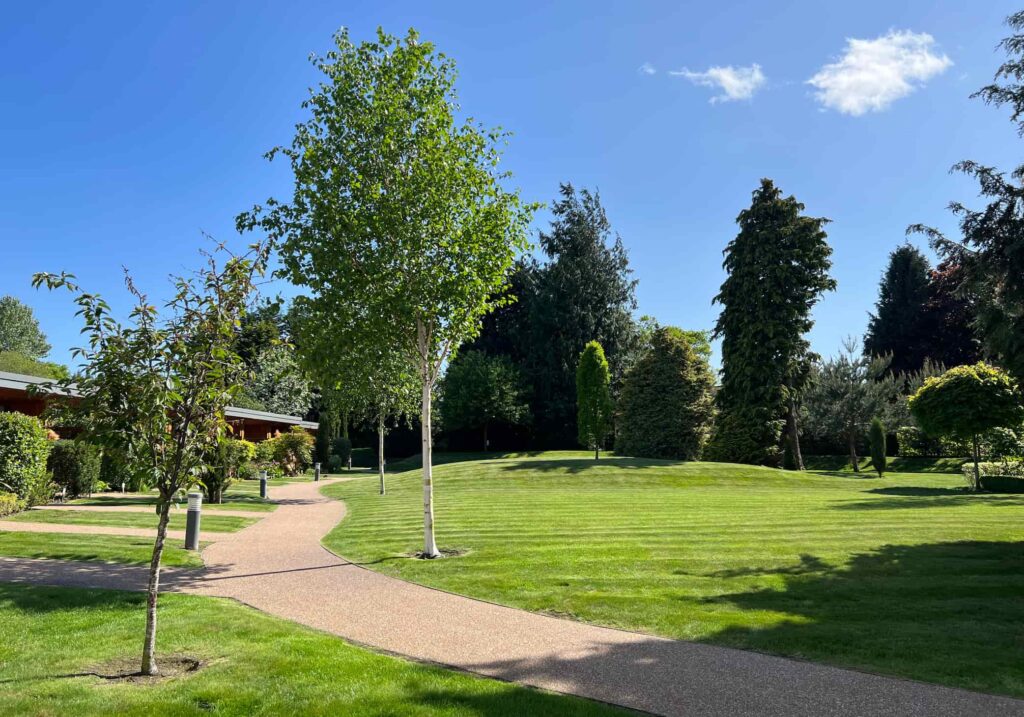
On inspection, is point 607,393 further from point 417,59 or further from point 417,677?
point 417,677

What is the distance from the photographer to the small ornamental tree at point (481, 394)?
163ft

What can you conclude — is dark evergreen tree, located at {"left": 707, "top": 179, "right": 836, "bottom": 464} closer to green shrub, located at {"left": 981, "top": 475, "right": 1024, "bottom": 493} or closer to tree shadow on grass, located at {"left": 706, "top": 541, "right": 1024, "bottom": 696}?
green shrub, located at {"left": 981, "top": 475, "right": 1024, "bottom": 493}

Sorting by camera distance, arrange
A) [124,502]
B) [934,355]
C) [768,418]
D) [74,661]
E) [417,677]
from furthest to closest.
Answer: [934,355]
[768,418]
[124,502]
[74,661]
[417,677]

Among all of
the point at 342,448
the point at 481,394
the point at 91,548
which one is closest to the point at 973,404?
the point at 91,548

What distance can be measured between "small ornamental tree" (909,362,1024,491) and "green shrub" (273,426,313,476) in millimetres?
31256

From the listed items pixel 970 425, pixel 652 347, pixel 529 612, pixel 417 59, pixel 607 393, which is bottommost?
pixel 529 612

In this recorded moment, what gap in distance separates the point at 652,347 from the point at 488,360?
705 inches

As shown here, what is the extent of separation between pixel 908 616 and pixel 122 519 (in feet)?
53.4

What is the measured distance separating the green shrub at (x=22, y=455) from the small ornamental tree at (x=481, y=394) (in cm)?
3423

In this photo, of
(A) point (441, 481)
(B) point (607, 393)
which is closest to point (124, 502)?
(A) point (441, 481)

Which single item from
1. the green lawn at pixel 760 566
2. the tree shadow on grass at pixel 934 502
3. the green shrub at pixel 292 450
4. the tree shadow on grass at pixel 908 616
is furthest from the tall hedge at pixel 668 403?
the tree shadow on grass at pixel 908 616

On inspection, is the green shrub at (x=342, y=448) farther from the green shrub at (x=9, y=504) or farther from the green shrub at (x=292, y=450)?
the green shrub at (x=9, y=504)

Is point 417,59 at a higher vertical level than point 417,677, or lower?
higher

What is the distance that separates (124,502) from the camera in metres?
19.4
